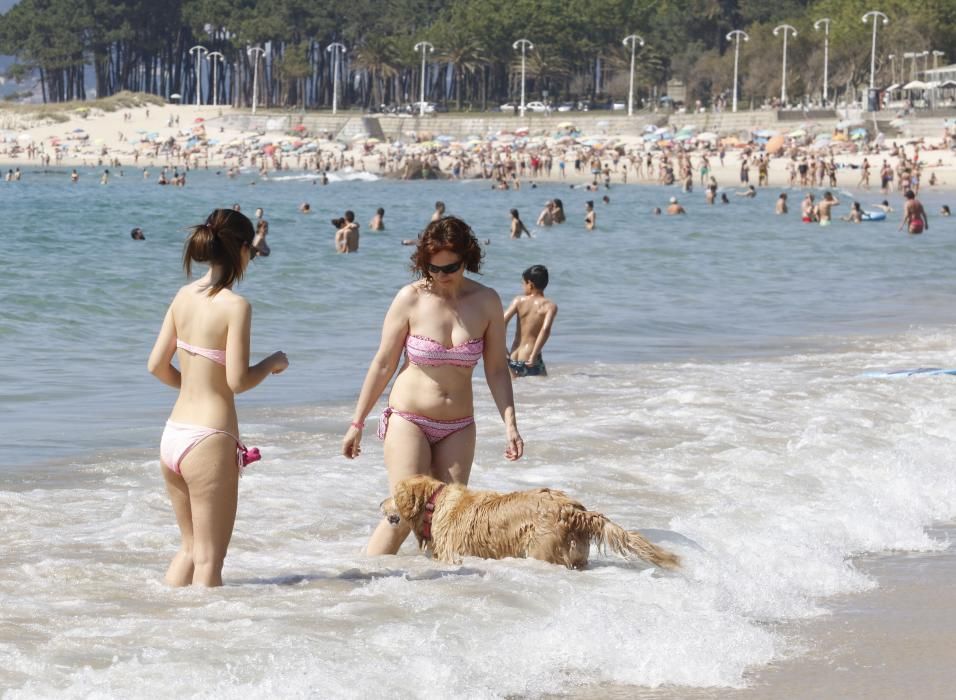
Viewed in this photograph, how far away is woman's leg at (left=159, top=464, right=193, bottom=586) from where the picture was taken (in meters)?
4.34

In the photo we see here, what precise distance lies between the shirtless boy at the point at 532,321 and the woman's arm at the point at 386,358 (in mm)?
4177

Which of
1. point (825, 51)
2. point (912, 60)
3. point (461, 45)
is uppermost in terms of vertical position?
point (461, 45)

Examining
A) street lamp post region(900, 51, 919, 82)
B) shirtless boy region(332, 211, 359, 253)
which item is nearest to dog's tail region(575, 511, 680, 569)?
shirtless boy region(332, 211, 359, 253)

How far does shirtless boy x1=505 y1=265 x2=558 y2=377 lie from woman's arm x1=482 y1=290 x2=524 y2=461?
4025mm

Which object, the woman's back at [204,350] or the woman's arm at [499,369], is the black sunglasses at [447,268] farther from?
the woman's back at [204,350]

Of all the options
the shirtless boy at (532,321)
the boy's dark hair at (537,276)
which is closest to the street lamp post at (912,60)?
Answer: the shirtless boy at (532,321)

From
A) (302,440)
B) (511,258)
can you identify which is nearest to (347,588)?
(302,440)

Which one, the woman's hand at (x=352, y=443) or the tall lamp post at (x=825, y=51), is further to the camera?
the tall lamp post at (x=825, y=51)

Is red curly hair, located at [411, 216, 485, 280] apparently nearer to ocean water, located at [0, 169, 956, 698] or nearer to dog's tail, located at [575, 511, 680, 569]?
dog's tail, located at [575, 511, 680, 569]

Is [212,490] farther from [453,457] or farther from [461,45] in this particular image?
[461,45]

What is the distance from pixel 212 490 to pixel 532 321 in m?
5.91

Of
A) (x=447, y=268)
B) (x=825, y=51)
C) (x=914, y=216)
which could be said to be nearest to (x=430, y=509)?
(x=447, y=268)

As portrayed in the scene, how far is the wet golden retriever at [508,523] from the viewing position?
4.79m

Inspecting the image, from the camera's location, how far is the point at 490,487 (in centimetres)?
694
